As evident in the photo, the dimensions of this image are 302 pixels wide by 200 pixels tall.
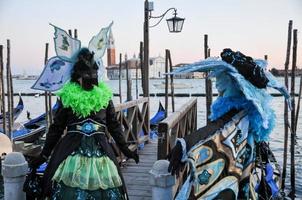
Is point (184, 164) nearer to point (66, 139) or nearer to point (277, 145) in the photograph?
point (66, 139)

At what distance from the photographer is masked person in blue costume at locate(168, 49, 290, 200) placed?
6.29ft

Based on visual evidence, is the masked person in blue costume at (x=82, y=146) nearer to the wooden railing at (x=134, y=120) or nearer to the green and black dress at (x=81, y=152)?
the green and black dress at (x=81, y=152)

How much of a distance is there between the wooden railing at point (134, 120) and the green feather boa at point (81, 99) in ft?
6.75

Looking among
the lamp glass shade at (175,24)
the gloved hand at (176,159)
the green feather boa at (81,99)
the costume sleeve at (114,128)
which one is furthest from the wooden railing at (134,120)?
the gloved hand at (176,159)

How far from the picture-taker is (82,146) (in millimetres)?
2488

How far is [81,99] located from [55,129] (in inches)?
11.2

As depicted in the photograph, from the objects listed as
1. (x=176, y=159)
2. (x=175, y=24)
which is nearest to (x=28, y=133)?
(x=175, y=24)

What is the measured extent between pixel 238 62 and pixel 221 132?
1.38ft

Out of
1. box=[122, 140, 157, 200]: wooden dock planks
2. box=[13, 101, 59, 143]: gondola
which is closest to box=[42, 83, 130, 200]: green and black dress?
box=[122, 140, 157, 200]: wooden dock planks

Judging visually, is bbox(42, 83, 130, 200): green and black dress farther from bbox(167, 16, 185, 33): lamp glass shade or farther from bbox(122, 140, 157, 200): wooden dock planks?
bbox(167, 16, 185, 33): lamp glass shade

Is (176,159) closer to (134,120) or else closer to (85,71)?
(85,71)

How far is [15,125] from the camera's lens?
13.8 metres

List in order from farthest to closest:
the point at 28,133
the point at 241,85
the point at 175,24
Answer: the point at 28,133, the point at 175,24, the point at 241,85

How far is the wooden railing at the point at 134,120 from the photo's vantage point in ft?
16.8
